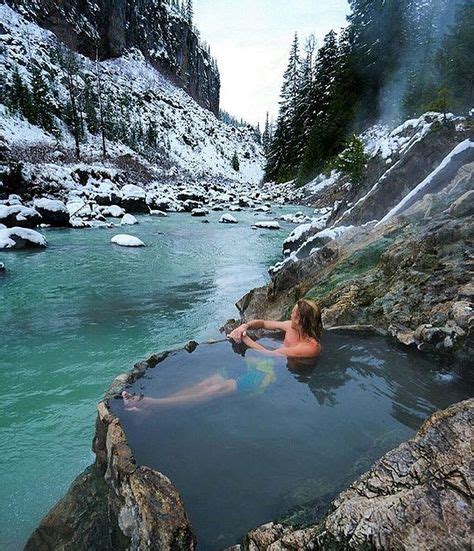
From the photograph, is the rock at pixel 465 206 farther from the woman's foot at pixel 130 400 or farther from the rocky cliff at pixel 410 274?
the woman's foot at pixel 130 400

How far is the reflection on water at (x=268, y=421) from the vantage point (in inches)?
100

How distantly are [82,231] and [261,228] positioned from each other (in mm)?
11022

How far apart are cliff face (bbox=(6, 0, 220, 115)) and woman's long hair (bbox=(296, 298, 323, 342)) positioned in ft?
266

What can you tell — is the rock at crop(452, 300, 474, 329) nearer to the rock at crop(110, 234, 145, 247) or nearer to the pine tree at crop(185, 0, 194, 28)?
the rock at crop(110, 234, 145, 247)

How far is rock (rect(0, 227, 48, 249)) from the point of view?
50.9 feet

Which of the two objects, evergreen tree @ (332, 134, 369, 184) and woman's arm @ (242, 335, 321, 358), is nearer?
woman's arm @ (242, 335, 321, 358)

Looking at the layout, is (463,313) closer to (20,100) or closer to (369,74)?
(369,74)

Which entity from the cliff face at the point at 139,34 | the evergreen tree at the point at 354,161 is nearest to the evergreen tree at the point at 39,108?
the cliff face at the point at 139,34

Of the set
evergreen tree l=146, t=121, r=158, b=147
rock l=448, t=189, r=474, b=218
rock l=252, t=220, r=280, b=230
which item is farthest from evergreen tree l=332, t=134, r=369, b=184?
evergreen tree l=146, t=121, r=158, b=147

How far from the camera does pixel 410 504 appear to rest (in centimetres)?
178

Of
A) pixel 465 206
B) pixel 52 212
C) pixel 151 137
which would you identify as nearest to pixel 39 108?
pixel 151 137

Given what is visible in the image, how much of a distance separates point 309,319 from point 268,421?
1.53 m

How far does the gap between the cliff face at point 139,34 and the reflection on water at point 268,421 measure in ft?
268

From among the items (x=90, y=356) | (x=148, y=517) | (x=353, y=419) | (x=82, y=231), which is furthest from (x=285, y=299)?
(x=82, y=231)
